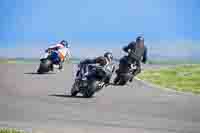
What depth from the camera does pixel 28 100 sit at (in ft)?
60.2

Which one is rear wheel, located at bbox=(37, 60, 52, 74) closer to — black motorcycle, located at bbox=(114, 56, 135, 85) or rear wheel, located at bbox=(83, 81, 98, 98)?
black motorcycle, located at bbox=(114, 56, 135, 85)

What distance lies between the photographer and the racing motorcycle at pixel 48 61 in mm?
28297

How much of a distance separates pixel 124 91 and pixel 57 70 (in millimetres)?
8148

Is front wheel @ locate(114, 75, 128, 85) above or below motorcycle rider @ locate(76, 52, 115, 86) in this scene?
below

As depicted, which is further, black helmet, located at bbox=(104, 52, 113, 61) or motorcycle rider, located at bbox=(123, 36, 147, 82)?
motorcycle rider, located at bbox=(123, 36, 147, 82)

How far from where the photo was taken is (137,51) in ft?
79.9

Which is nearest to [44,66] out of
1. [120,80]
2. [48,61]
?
[48,61]

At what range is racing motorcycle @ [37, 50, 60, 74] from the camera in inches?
1114

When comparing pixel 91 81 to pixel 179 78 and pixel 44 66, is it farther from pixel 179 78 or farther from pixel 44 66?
pixel 44 66

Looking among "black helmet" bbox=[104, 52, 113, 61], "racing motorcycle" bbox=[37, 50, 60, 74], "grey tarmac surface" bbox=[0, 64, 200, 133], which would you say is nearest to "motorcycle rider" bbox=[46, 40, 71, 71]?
"racing motorcycle" bbox=[37, 50, 60, 74]

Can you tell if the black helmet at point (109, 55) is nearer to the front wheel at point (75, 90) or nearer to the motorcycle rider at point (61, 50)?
the front wheel at point (75, 90)

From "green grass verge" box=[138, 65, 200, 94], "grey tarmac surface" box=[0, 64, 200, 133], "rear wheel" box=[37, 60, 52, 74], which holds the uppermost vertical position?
"rear wheel" box=[37, 60, 52, 74]

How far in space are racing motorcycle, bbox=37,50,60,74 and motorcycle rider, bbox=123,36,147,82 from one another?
4911mm

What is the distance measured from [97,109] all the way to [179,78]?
10410mm
